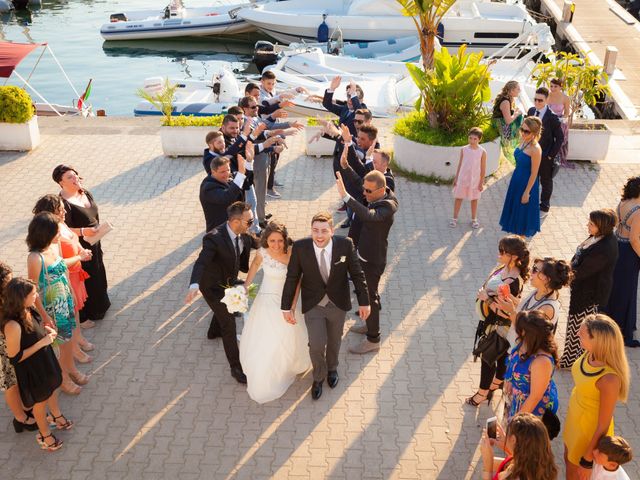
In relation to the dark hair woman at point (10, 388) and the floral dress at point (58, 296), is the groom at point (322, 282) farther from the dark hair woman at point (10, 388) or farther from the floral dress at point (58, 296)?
the dark hair woman at point (10, 388)

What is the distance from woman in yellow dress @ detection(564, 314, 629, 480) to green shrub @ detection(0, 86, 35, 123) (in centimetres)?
1029

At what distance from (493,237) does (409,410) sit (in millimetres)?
3850

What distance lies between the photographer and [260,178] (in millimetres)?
9422

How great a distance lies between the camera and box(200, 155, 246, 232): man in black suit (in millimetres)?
7254

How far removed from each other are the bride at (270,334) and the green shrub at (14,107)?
7.53 metres

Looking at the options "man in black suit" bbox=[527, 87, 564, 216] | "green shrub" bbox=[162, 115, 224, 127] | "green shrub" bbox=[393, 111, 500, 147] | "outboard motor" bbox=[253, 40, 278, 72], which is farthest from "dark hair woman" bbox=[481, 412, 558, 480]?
"outboard motor" bbox=[253, 40, 278, 72]

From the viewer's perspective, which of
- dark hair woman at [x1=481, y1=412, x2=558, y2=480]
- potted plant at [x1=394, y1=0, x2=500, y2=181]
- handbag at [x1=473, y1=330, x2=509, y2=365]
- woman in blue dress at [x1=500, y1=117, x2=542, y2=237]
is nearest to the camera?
dark hair woman at [x1=481, y1=412, x2=558, y2=480]

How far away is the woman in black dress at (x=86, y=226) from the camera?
6.86m

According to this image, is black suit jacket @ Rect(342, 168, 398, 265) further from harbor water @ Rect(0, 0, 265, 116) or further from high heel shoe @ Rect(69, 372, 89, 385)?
harbor water @ Rect(0, 0, 265, 116)

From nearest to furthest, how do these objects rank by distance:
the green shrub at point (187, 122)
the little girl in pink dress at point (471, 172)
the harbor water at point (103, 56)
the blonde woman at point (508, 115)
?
1. the little girl in pink dress at point (471, 172)
2. the blonde woman at point (508, 115)
3. the green shrub at point (187, 122)
4. the harbor water at point (103, 56)

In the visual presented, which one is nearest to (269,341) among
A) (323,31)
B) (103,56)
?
(323,31)

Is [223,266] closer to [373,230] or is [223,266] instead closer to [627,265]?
[373,230]

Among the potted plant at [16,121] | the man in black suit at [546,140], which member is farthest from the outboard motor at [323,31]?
the man in black suit at [546,140]

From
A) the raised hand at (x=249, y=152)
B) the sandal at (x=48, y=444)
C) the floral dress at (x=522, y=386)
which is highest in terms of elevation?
the raised hand at (x=249, y=152)
